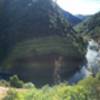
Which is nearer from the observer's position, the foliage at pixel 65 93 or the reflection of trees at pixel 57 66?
the foliage at pixel 65 93

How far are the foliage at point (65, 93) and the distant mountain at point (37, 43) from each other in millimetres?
60211

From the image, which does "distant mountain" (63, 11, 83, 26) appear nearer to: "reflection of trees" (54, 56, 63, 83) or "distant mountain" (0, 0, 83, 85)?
"distant mountain" (0, 0, 83, 85)

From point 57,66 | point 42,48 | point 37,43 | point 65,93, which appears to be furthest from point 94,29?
point 65,93

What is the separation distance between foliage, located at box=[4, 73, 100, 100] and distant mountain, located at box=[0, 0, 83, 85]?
6021cm

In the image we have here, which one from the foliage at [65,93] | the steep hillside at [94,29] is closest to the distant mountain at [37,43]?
the steep hillside at [94,29]

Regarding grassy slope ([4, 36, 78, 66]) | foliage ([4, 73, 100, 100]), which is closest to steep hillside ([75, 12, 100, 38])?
grassy slope ([4, 36, 78, 66])

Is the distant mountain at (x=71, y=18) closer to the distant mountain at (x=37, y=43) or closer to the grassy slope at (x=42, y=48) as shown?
the distant mountain at (x=37, y=43)

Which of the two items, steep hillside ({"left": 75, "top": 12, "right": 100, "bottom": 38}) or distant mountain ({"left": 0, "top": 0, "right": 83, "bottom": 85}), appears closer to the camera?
distant mountain ({"left": 0, "top": 0, "right": 83, "bottom": 85})

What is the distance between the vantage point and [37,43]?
84875 millimetres

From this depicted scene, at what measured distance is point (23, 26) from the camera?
308 ft

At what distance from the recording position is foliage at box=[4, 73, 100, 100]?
50.3ft

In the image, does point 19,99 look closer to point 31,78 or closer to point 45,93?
point 45,93

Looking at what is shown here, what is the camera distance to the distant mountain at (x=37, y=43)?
83.8 metres

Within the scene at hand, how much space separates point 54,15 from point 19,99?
82637mm
